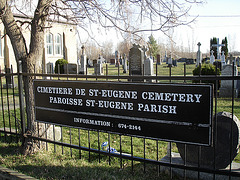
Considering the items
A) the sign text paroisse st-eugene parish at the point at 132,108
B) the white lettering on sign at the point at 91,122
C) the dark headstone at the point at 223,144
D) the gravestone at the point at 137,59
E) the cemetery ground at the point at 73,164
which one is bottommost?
the cemetery ground at the point at 73,164

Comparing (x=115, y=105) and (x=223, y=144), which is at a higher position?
(x=115, y=105)

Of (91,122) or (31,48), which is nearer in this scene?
(91,122)

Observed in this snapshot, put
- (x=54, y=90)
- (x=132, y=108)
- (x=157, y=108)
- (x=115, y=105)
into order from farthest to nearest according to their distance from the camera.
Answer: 1. (x=54, y=90)
2. (x=115, y=105)
3. (x=132, y=108)
4. (x=157, y=108)

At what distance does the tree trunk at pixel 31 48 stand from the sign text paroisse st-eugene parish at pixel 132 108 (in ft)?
1.46

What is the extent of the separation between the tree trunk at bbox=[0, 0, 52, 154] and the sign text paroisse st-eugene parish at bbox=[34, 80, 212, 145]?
1.46ft

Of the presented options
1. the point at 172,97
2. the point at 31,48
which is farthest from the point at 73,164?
the point at 31,48

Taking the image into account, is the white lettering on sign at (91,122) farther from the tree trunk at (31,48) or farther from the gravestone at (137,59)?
the gravestone at (137,59)

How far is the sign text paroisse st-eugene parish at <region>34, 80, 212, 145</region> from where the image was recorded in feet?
9.41

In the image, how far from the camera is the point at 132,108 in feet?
10.8

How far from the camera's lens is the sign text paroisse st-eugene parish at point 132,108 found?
2.87m

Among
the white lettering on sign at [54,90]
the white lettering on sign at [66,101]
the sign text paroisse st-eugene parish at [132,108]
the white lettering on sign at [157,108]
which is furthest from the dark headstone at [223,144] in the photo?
the white lettering on sign at [54,90]

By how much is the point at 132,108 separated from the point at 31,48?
8.20ft

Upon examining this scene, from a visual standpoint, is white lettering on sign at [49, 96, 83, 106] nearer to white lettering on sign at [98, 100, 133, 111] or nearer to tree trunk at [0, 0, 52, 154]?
white lettering on sign at [98, 100, 133, 111]

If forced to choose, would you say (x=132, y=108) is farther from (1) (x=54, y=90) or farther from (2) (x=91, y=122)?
(1) (x=54, y=90)
